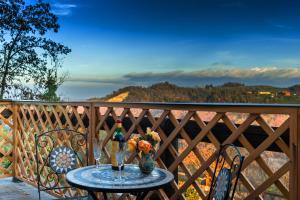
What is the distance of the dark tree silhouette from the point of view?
26.6 feet

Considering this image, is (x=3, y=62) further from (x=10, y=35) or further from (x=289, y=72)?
(x=289, y=72)

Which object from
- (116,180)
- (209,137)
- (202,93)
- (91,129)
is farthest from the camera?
(202,93)

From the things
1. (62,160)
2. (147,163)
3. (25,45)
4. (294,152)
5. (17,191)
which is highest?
(25,45)

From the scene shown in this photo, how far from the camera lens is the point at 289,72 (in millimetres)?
5516

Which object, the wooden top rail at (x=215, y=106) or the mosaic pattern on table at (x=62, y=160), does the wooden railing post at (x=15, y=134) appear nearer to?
the wooden top rail at (x=215, y=106)

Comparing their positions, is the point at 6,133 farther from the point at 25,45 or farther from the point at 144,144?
the point at 25,45

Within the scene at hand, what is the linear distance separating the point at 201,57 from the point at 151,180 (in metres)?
4.71

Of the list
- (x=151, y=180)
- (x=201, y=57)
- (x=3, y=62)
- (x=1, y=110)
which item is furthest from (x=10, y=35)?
(x=151, y=180)

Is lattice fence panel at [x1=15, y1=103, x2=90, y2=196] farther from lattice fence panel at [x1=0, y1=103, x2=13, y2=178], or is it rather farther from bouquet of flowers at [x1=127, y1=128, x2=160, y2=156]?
bouquet of flowers at [x1=127, y1=128, x2=160, y2=156]

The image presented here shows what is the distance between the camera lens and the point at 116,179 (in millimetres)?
2090

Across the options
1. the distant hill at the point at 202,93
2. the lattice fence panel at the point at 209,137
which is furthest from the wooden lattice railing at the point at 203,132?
the distant hill at the point at 202,93

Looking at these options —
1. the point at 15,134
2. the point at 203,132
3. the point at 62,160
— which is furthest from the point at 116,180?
the point at 15,134

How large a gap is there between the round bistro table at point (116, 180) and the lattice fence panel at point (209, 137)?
1.07 feet

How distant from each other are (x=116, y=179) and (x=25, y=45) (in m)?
6.97
